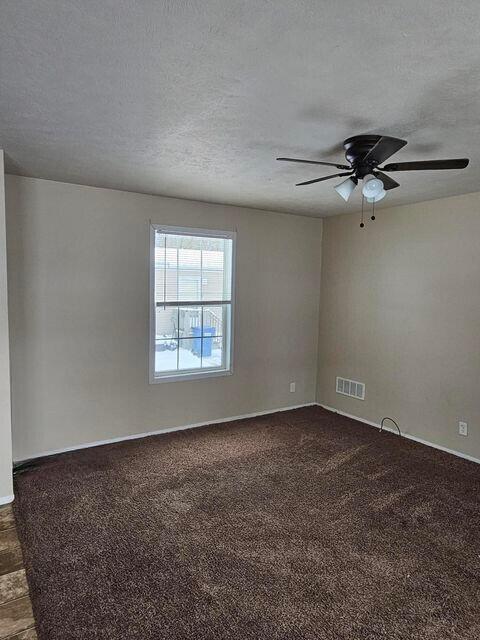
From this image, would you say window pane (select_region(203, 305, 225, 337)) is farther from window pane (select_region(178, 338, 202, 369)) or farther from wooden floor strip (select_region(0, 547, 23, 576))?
wooden floor strip (select_region(0, 547, 23, 576))

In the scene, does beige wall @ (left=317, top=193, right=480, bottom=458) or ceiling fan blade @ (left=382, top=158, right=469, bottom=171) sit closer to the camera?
ceiling fan blade @ (left=382, top=158, right=469, bottom=171)

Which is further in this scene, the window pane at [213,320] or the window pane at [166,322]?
the window pane at [213,320]

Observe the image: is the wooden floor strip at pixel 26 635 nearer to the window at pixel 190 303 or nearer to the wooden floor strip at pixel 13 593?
the wooden floor strip at pixel 13 593

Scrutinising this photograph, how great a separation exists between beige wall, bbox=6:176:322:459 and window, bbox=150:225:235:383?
113 millimetres

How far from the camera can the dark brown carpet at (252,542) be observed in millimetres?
1978

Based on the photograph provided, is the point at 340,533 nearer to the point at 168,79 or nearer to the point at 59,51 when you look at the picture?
the point at 168,79

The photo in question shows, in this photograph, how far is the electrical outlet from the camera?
3922mm

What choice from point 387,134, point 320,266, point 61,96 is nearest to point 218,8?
point 61,96

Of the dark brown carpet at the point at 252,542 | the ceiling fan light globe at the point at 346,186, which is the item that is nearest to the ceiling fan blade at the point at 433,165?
the ceiling fan light globe at the point at 346,186

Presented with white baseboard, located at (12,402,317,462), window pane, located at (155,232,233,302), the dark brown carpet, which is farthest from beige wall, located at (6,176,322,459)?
the dark brown carpet

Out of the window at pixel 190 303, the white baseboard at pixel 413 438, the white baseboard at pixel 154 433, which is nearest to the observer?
the white baseboard at pixel 154 433

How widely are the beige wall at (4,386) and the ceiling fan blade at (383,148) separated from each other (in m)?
2.44

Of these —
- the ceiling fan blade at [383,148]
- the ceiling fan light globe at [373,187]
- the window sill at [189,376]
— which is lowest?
the window sill at [189,376]

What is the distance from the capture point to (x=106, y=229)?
13.0 ft
